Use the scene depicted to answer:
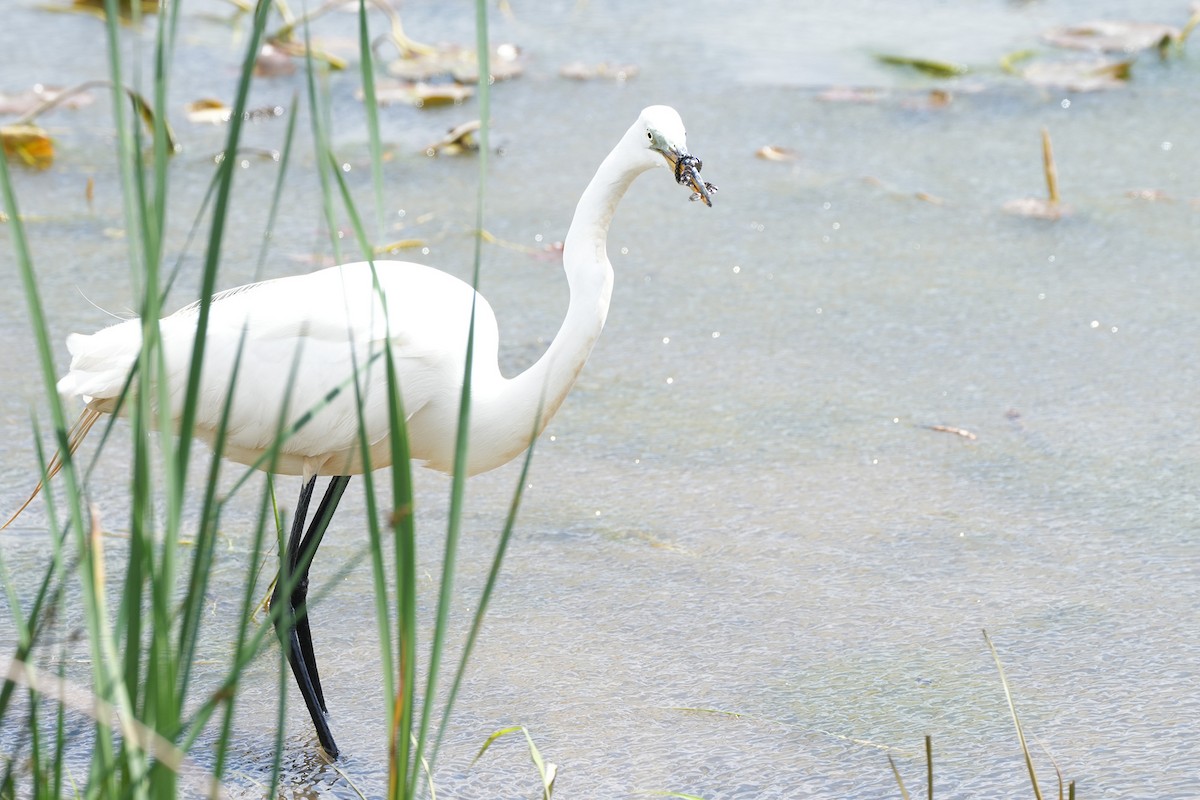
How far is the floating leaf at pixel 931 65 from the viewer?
4.54 metres

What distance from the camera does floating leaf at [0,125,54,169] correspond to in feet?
12.8

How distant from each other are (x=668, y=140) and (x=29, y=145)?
2641 millimetres

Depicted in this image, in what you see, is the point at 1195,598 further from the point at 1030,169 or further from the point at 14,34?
the point at 14,34

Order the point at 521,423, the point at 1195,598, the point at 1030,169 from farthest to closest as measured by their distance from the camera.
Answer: the point at 1030,169 → the point at 1195,598 → the point at 521,423

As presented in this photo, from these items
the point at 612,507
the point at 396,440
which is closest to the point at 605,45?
the point at 612,507

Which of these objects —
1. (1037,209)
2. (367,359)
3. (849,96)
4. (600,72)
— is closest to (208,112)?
(600,72)

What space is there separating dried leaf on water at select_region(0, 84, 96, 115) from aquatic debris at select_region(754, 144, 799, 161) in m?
1.86

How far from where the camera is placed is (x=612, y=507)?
8.45ft

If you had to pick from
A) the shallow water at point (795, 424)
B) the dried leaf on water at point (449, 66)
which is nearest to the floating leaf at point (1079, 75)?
the shallow water at point (795, 424)

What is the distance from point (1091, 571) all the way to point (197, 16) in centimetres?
384

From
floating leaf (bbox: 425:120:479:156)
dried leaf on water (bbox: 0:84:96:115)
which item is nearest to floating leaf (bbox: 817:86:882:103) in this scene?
floating leaf (bbox: 425:120:479:156)

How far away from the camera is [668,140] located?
6.13 feet

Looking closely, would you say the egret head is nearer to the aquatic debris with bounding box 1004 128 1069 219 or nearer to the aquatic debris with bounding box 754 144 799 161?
the aquatic debris with bounding box 1004 128 1069 219

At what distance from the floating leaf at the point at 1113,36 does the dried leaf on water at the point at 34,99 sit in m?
3.04
